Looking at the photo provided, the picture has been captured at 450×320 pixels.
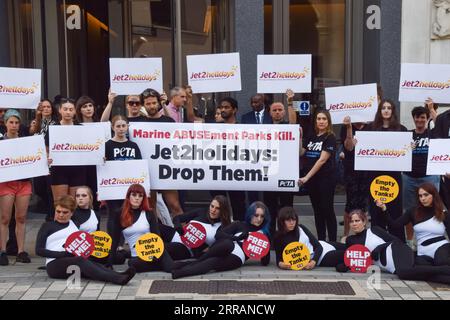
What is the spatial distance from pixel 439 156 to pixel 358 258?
5.21 ft

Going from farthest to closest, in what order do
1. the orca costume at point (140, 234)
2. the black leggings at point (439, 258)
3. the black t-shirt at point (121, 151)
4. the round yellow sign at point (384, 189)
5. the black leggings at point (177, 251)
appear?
the black t-shirt at point (121, 151)
the round yellow sign at point (384, 189)
the black leggings at point (177, 251)
the orca costume at point (140, 234)
the black leggings at point (439, 258)

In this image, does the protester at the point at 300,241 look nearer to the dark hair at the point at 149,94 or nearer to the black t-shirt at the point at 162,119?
the black t-shirt at the point at 162,119

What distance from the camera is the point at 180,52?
10633 mm

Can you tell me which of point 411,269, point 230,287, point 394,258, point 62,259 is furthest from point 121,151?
point 411,269

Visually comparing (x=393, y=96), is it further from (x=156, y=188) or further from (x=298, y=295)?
(x=298, y=295)

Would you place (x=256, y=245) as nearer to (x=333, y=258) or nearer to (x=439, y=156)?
(x=333, y=258)

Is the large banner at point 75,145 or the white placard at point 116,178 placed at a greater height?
the large banner at point 75,145

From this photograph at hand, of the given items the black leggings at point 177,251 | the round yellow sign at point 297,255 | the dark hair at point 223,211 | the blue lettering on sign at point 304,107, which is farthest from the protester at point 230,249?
the blue lettering on sign at point 304,107

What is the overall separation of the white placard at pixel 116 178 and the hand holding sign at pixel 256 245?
A: 1.44 metres

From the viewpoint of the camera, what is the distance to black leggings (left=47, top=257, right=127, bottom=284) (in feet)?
21.7

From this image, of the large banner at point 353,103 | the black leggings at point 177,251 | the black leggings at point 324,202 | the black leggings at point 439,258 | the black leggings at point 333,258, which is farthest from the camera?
the large banner at point 353,103

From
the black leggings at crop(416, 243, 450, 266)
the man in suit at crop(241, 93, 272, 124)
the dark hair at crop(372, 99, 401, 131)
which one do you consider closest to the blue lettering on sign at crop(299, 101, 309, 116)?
the man in suit at crop(241, 93, 272, 124)

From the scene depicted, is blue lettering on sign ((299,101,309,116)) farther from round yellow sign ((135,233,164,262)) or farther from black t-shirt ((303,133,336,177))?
round yellow sign ((135,233,164,262))

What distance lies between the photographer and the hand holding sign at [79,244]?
22.3ft
